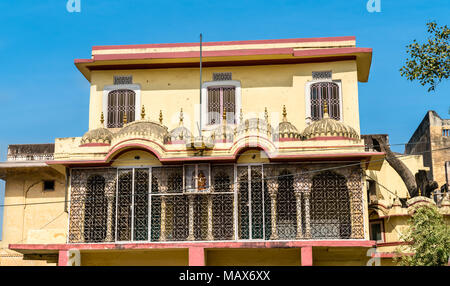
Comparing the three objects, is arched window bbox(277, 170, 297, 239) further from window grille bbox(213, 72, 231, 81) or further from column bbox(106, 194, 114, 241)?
column bbox(106, 194, 114, 241)

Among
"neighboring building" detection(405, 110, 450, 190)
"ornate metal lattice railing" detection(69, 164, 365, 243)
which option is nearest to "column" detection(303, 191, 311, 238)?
"ornate metal lattice railing" detection(69, 164, 365, 243)

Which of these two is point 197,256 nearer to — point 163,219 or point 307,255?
point 163,219

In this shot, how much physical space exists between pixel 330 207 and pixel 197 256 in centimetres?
444

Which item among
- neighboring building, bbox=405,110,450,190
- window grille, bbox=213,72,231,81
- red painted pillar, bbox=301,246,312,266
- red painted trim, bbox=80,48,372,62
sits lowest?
red painted pillar, bbox=301,246,312,266

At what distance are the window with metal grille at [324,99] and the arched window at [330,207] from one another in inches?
129

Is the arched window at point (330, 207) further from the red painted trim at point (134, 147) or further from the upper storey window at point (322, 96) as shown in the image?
the red painted trim at point (134, 147)

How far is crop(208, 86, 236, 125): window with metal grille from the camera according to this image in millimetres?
23625

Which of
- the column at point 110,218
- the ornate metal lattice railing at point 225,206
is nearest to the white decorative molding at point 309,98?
the ornate metal lattice railing at point 225,206

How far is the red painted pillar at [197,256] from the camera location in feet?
65.9

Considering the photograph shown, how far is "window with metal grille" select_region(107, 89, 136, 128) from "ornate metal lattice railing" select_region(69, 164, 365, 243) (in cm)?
332

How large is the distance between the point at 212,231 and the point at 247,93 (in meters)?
6.00

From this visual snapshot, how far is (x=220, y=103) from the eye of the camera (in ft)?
78.4
